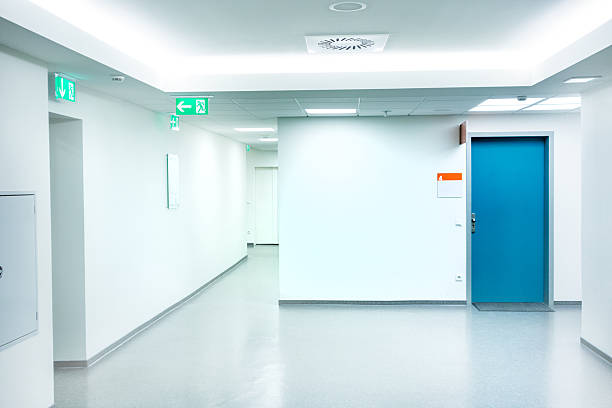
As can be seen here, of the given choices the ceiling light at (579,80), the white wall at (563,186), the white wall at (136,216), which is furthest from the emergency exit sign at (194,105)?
the white wall at (563,186)

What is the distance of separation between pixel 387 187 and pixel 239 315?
309 cm

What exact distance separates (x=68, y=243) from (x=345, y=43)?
11.7 feet

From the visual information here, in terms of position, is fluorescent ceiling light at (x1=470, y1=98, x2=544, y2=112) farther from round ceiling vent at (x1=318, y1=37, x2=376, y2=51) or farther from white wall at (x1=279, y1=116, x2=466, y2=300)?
round ceiling vent at (x1=318, y1=37, x2=376, y2=51)

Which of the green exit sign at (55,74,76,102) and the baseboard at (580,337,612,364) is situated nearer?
the green exit sign at (55,74,76,102)

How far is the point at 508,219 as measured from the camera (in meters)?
8.94

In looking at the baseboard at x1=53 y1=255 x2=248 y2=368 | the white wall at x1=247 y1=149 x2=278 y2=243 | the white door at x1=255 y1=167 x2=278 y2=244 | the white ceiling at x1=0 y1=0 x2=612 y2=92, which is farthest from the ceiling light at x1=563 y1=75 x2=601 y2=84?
the white door at x1=255 y1=167 x2=278 y2=244

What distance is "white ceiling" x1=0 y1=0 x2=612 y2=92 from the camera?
4.44m

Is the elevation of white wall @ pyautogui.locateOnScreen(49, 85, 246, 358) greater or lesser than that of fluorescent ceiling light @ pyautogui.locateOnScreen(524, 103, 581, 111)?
lesser

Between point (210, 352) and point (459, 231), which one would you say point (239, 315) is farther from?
point (459, 231)

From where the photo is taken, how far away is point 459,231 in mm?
8797

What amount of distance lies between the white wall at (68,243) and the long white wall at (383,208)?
3726 mm

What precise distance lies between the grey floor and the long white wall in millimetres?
540

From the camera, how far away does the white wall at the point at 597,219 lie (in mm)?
5895

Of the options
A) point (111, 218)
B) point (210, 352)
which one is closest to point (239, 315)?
point (210, 352)
